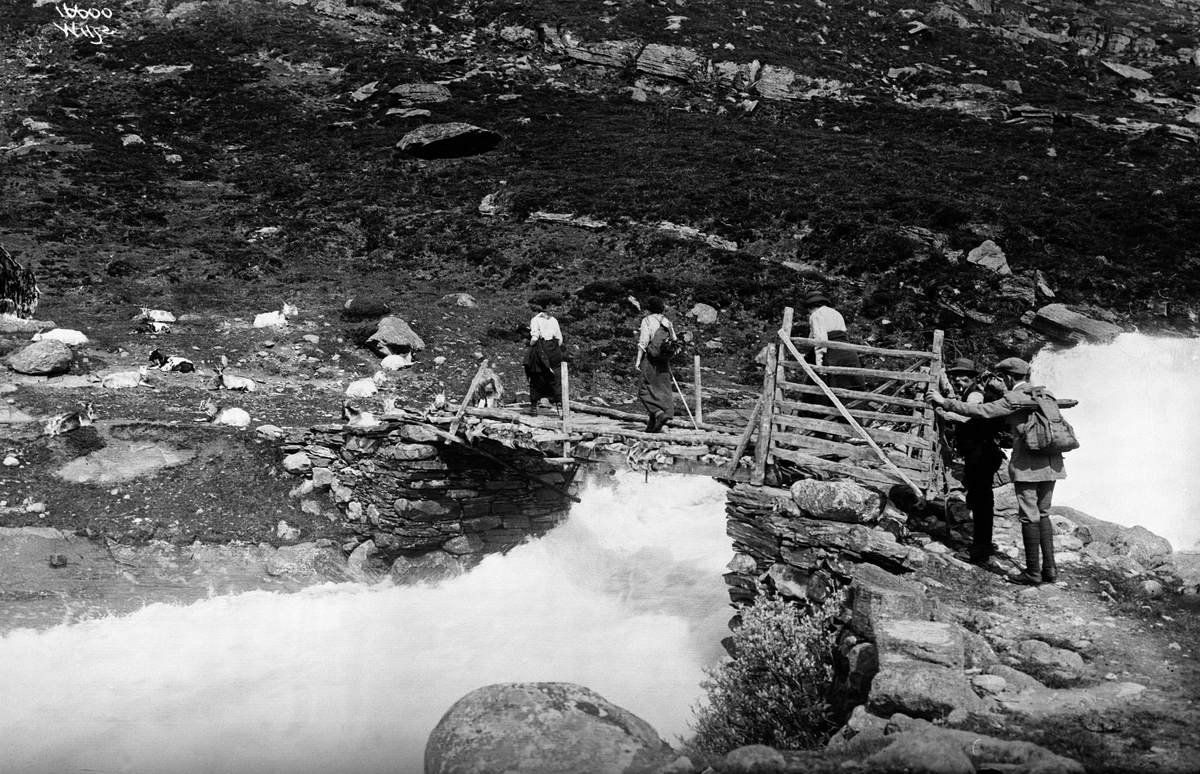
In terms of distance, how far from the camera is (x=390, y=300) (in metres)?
23.3

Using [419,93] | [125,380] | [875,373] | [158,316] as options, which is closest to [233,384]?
[125,380]

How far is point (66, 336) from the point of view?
18.0 m

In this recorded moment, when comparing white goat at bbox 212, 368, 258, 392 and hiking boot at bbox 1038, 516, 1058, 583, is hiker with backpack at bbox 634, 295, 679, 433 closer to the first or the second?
hiking boot at bbox 1038, 516, 1058, 583

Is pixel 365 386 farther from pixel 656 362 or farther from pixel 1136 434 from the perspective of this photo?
pixel 1136 434

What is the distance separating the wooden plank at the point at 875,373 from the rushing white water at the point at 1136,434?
7429mm

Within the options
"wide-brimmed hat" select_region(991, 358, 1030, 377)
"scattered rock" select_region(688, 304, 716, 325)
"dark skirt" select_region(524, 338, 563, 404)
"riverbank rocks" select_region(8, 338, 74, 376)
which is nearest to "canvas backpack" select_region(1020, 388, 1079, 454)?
"wide-brimmed hat" select_region(991, 358, 1030, 377)

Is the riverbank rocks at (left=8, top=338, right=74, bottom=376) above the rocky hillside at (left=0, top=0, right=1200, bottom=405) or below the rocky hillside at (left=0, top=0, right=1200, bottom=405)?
below

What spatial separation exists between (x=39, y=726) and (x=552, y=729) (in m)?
8.28

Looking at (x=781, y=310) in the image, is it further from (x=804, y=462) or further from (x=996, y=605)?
(x=996, y=605)

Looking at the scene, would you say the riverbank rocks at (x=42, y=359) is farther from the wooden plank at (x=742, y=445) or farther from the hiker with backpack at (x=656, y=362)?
the wooden plank at (x=742, y=445)

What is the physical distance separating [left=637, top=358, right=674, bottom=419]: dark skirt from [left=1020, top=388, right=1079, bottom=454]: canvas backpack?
469 cm

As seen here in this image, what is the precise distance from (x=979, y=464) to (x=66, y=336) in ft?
60.6

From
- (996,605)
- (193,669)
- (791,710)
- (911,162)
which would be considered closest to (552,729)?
(791,710)

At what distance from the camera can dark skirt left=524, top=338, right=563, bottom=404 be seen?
12.8 meters
